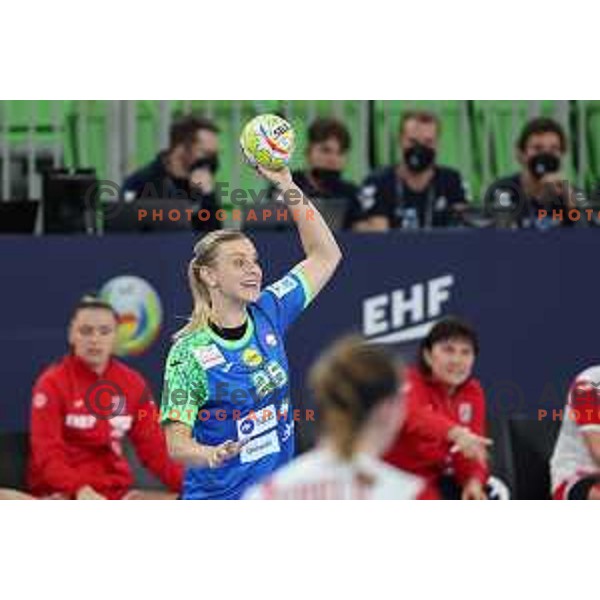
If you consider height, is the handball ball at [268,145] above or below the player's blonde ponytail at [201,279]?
above

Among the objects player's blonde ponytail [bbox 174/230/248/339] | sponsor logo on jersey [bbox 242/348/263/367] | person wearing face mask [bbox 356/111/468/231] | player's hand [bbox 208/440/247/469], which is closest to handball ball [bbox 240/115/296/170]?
player's blonde ponytail [bbox 174/230/248/339]

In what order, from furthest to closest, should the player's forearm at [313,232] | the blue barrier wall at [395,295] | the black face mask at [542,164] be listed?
the black face mask at [542,164]
the blue barrier wall at [395,295]
the player's forearm at [313,232]

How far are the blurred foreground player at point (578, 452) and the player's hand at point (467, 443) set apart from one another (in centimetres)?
42

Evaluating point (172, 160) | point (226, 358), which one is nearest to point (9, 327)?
point (172, 160)

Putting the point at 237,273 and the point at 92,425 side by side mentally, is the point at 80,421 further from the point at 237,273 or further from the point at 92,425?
the point at 237,273

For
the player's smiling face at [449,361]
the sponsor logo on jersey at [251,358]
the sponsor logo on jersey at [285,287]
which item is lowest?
the sponsor logo on jersey at [251,358]

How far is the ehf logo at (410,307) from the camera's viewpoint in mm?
12094

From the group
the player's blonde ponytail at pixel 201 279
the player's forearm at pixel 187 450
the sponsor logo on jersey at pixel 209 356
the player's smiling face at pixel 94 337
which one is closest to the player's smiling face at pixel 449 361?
the player's smiling face at pixel 94 337

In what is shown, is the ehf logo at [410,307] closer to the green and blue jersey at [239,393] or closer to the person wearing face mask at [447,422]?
the person wearing face mask at [447,422]

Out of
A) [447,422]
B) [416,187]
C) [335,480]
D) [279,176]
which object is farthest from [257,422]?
[416,187]

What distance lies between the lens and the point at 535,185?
487 inches

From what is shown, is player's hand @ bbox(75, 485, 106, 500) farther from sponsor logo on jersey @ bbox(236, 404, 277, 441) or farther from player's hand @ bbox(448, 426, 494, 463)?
sponsor logo on jersey @ bbox(236, 404, 277, 441)

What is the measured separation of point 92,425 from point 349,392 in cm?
594

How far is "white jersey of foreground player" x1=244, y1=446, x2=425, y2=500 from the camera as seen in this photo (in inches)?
226
